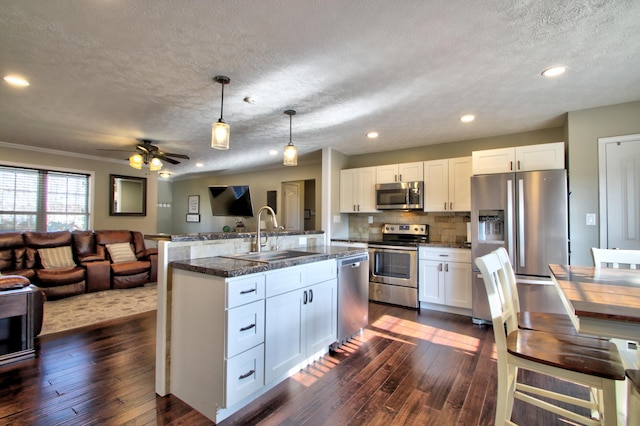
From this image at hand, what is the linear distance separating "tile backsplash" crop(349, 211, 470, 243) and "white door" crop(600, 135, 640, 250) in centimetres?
148

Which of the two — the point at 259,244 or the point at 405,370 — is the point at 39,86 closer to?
the point at 259,244

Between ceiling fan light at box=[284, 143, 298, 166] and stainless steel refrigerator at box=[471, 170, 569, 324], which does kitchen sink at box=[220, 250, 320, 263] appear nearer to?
ceiling fan light at box=[284, 143, 298, 166]

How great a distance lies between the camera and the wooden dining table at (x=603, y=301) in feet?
3.45

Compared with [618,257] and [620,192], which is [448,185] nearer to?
[620,192]

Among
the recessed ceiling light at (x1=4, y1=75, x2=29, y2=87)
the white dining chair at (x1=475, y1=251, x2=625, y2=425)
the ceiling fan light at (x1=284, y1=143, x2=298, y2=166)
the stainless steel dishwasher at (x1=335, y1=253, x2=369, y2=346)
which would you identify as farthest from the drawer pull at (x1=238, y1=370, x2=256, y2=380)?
the recessed ceiling light at (x1=4, y1=75, x2=29, y2=87)

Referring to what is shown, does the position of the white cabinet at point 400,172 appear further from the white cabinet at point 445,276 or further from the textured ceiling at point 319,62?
the white cabinet at point 445,276

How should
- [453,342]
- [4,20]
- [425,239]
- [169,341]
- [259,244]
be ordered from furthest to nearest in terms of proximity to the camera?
[425,239] < [453,342] < [259,244] < [169,341] < [4,20]

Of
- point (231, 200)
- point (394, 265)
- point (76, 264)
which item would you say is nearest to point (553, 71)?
point (394, 265)

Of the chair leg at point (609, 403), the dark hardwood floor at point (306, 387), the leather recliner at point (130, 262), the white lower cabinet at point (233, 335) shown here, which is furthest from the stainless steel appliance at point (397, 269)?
the leather recliner at point (130, 262)

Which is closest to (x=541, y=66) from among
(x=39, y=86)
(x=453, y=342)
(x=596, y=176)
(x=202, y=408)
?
(x=596, y=176)

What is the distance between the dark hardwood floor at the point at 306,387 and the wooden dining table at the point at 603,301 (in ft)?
2.92

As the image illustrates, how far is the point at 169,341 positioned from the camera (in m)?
2.03

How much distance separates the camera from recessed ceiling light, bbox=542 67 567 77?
2250mm

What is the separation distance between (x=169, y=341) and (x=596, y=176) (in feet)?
13.4
